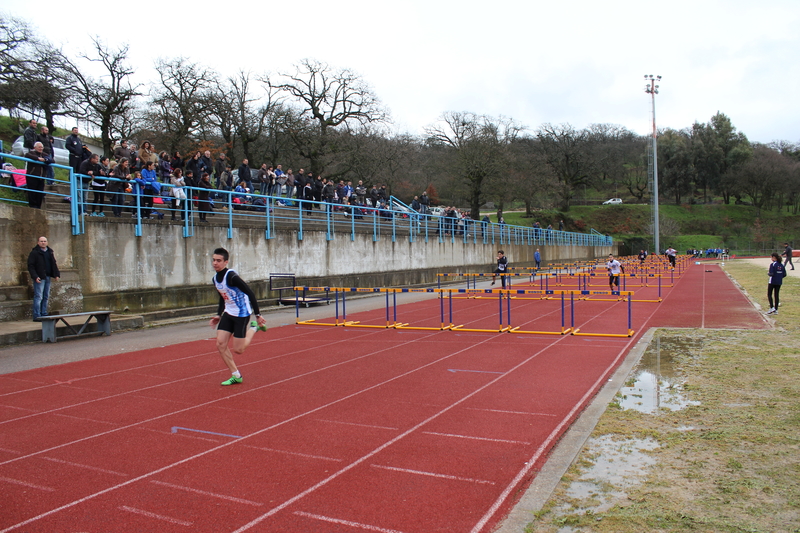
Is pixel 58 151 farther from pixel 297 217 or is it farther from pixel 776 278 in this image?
pixel 776 278

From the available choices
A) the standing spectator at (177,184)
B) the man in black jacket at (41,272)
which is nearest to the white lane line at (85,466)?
the man in black jacket at (41,272)

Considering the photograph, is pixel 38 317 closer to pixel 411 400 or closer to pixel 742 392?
pixel 411 400

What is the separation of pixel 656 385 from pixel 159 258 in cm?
1286

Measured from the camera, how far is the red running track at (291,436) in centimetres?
400

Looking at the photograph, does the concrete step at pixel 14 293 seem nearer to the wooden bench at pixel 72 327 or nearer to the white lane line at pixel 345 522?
the wooden bench at pixel 72 327

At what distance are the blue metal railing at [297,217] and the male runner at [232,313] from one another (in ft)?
22.6

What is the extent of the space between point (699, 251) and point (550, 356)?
236 feet

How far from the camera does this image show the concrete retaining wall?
1260 centimetres

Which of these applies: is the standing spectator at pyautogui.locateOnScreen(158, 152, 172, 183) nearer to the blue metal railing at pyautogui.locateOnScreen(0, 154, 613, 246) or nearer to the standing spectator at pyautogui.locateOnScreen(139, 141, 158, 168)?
the blue metal railing at pyautogui.locateOnScreen(0, 154, 613, 246)

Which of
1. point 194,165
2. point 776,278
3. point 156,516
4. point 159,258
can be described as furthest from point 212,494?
point 776,278

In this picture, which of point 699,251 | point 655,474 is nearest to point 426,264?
point 655,474

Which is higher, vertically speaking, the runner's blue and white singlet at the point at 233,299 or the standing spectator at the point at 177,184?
the standing spectator at the point at 177,184

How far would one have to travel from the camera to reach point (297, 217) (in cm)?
2158

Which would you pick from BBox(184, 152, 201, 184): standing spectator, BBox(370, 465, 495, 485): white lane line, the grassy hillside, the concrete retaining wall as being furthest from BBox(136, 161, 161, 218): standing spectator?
the grassy hillside
